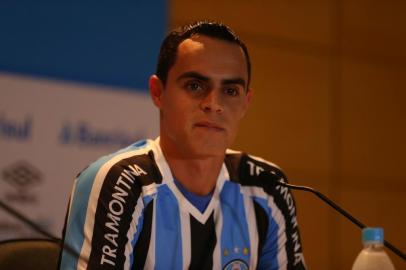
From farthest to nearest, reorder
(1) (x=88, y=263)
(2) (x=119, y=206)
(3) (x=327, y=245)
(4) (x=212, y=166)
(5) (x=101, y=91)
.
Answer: (3) (x=327, y=245) < (5) (x=101, y=91) < (4) (x=212, y=166) < (2) (x=119, y=206) < (1) (x=88, y=263)

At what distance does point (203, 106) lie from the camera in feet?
5.51

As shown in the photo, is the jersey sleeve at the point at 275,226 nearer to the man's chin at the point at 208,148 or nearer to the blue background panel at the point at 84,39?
the man's chin at the point at 208,148

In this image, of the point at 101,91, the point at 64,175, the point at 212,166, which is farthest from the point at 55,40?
the point at 212,166

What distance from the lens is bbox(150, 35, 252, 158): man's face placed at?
1.69 metres

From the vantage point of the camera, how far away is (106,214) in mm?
1581

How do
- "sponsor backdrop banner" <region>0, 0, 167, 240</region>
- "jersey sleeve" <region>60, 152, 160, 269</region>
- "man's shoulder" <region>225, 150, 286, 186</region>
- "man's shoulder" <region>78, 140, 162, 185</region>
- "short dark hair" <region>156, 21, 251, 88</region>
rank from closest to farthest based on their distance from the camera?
"jersey sleeve" <region>60, 152, 160, 269</region> < "man's shoulder" <region>78, 140, 162, 185</region> < "short dark hair" <region>156, 21, 251, 88</region> < "man's shoulder" <region>225, 150, 286, 186</region> < "sponsor backdrop banner" <region>0, 0, 167, 240</region>

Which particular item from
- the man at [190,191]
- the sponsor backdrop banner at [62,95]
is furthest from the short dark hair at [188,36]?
the sponsor backdrop banner at [62,95]

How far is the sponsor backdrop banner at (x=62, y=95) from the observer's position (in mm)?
2914

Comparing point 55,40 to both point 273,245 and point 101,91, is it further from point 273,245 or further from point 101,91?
point 273,245

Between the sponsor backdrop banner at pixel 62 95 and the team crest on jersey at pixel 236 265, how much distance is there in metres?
1.38

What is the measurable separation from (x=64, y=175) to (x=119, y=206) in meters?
1.48

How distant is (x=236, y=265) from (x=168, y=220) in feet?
0.71

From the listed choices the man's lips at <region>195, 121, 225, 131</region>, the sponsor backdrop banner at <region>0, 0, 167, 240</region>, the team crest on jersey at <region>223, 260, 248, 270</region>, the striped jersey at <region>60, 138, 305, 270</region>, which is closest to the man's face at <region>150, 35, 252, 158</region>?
the man's lips at <region>195, 121, 225, 131</region>

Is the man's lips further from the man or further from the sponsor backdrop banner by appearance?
the sponsor backdrop banner
